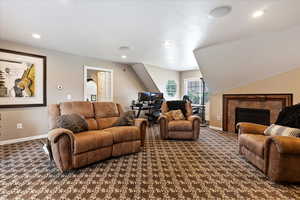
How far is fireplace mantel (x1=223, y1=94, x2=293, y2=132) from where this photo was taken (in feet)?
13.0

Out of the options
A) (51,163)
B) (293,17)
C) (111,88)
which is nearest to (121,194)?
(51,163)

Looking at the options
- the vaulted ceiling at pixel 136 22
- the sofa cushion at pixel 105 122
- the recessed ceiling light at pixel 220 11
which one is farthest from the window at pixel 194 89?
the recessed ceiling light at pixel 220 11

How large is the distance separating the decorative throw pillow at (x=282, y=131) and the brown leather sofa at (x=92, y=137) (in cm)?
223

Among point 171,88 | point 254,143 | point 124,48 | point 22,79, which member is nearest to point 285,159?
point 254,143

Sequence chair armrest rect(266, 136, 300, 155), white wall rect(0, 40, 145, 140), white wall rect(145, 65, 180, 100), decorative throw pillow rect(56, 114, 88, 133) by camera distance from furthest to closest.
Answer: white wall rect(145, 65, 180, 100), white wall rect(0, 40, 145, 140), decorative throw pillow rect(56, 114, 88, 133), chair armrest rect(266, 136, 300, 155)

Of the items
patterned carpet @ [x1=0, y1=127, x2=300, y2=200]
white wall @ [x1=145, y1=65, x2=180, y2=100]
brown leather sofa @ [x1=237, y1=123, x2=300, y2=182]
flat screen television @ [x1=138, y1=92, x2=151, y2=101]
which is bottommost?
patterned carpet @ [x1=0, y1=127, x2=300, y2=200]

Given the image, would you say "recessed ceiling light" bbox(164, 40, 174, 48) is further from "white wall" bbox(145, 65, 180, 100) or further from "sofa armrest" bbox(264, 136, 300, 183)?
"sofa armrest" bbox(264, 136, 300, 183)

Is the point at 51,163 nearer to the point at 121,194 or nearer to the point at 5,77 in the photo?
the point at 121,194

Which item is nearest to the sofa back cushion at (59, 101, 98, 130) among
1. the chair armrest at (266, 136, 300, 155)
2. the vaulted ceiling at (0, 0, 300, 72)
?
the vaulted ceiling at (0, 0, 300, 72)

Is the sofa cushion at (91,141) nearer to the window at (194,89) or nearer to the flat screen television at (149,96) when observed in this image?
the flat screen television at (149,96)

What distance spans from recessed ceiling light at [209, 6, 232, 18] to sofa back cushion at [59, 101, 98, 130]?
2779 millimetres

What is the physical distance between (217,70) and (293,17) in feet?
6.60

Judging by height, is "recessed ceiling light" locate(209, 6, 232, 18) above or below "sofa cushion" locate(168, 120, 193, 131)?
above

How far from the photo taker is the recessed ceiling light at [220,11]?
2193 mm
